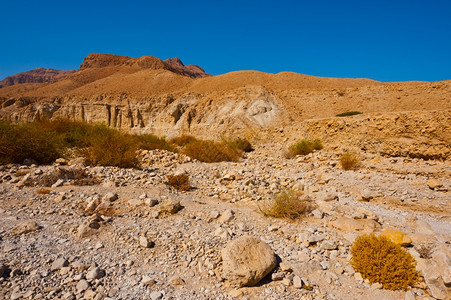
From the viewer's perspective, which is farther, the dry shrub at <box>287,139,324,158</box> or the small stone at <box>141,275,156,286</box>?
the dry shrub at <box>287,139,324,158</box>

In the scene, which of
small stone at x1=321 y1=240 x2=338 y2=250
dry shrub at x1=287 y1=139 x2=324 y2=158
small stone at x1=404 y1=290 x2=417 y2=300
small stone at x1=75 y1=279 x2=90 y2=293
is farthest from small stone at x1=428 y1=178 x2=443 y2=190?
small stone at x1=75 y1=279 x2=90 y2=293

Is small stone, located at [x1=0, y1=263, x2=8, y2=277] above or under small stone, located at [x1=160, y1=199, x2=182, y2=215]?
under

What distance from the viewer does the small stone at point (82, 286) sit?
2.24m

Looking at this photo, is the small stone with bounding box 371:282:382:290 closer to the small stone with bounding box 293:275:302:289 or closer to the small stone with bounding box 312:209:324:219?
the small stone with bounding box 293:275:302:289

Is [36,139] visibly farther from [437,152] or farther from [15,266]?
[437,152]

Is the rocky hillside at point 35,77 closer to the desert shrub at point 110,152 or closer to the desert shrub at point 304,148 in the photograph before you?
the desert shrub at point 110,152

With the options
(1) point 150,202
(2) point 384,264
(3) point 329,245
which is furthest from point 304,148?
(2) point 384,264

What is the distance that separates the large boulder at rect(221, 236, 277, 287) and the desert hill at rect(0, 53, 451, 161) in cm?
911

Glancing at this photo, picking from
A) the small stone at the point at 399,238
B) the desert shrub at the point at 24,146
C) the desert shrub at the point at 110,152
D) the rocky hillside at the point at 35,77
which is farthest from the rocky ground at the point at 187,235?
the rocky hillside at the point at 35,77

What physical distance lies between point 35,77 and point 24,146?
398 ft

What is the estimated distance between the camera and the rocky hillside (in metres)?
92.1

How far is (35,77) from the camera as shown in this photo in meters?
96.1

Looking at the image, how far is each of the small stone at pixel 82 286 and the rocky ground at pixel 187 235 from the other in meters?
0.01

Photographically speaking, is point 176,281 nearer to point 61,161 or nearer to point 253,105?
point 61,161
